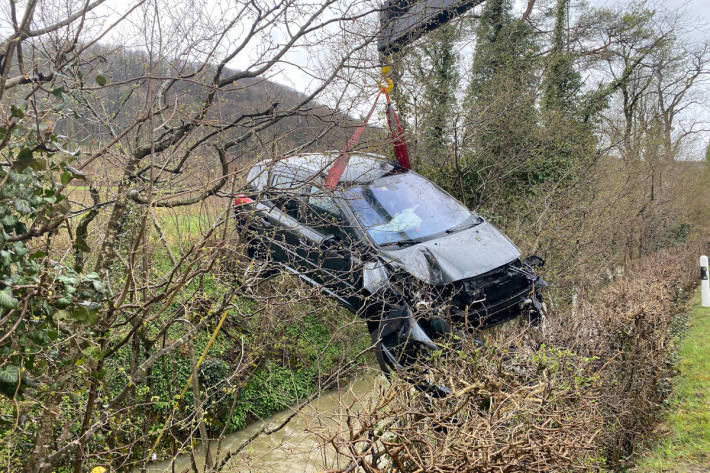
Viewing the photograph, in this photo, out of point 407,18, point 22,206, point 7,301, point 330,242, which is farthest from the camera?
point 407,18

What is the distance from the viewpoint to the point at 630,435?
4098 millimetres

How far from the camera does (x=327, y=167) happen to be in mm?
4660

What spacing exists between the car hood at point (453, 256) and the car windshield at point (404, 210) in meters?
0.20

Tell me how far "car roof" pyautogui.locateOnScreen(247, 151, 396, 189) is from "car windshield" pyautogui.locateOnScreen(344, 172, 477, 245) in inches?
5.4

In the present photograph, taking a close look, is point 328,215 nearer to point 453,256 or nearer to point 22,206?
point 453,256

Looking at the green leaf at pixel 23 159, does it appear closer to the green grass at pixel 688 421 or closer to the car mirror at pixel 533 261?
the green grass at pixel 688 421

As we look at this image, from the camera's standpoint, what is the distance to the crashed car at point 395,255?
4.80 meters

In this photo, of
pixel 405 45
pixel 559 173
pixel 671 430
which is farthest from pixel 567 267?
pixel 405 45

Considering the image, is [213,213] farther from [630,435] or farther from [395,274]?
[630,435]

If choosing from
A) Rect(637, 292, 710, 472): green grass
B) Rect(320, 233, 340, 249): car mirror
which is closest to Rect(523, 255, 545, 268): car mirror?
Rect(637, 292, 710, 472): green grass

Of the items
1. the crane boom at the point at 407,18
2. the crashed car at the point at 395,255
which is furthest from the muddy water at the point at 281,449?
the crane boom at the point at 407,18

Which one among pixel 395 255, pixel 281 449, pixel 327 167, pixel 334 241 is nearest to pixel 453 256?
pixel 395 255

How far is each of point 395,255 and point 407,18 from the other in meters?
2.85

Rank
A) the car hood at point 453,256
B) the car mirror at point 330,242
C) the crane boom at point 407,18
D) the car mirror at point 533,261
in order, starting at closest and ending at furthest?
the car hood at point 453,256, the car mirror at point 330,242, the crane boom at point 407,18, the car mirror at point 533,261
